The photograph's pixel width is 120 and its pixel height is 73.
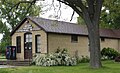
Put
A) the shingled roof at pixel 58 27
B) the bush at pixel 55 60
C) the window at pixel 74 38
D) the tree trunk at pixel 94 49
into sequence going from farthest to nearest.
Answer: the window at pixel 74 38 → the shingled roof at pixel 58 27 → the bush at pixel 55 60 → the tree trunk at pixel 94 49

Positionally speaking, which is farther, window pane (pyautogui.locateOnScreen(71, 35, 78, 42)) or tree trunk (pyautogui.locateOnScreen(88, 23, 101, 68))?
window pane (pyautogui.locateOnScreen(71, 35, 78, 42))

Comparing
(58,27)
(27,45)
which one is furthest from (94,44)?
(27,45)

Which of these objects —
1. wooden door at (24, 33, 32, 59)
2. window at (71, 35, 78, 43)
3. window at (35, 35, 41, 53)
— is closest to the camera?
window at (35, 35, 41, 53)

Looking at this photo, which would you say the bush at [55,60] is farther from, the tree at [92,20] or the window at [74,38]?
the window at [74,38]

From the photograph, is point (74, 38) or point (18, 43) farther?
point (74, 38)

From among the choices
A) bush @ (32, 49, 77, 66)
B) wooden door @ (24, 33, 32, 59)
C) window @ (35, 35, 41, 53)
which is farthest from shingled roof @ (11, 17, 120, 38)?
bush @ (32, 49, 77, 66)

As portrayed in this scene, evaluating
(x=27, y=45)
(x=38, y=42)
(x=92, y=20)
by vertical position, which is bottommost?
(x=27, y=45)

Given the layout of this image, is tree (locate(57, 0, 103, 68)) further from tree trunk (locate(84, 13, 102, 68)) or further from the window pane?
the window pane

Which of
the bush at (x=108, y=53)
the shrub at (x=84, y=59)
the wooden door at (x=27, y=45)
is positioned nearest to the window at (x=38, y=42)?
the wooden door at (x=27, y=45)

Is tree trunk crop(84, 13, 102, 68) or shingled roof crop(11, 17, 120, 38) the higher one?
shingled roof crop(11, 17, 120, 38)

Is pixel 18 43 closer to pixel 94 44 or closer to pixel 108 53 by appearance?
pixel 108 53

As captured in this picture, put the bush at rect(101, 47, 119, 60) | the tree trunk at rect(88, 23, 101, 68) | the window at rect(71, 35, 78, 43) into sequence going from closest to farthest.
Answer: the tree trunk at rect(88, 23, 101, 68)
the window at rect(71, 35, 78, 43)
the bush at rect(101, 47, 119, 60)

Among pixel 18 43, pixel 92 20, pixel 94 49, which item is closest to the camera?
pixel 94 49

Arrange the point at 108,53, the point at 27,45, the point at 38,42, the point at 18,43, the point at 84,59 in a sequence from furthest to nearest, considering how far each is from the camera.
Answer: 1. the point at 108,53
2. the point at 84,59
3. the point at 18,43
4. the point at 27,45
5. the point at 38,42
